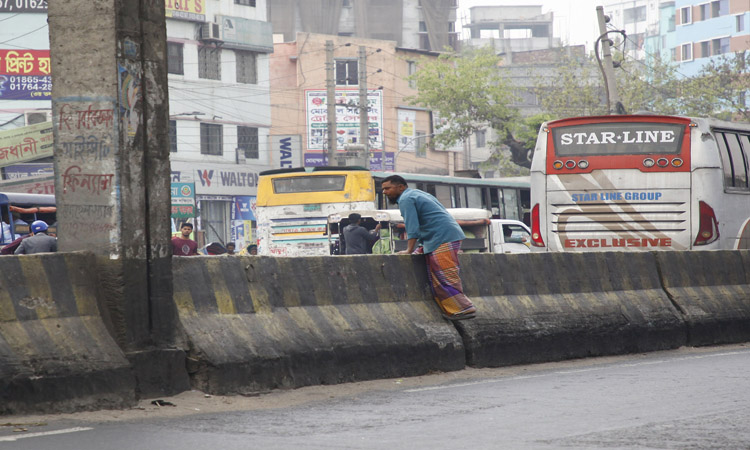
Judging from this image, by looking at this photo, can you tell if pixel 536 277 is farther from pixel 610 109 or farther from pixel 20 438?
pixel 610 109

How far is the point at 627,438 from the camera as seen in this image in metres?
5.58

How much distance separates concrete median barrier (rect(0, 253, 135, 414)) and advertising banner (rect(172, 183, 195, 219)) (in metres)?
23.3

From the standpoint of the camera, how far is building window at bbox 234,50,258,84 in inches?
2092

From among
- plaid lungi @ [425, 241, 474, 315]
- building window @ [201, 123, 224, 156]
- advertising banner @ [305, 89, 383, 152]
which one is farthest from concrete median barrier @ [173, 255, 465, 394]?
advertising banner @ [305, 89, 383, 152]

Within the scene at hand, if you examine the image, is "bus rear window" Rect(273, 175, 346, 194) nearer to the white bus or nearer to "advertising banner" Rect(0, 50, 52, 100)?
the white bus

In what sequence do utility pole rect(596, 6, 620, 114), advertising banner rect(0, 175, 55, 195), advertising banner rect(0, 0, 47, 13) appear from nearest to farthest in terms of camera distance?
advertising banner rect(0, 175, 55, 195), utility pole rect(596, 6, 620, 114), advertising banner rect(0, 0, 47, 13)

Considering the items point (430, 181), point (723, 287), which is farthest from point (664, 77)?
point (723, 287)

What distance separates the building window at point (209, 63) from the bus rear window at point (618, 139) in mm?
33374

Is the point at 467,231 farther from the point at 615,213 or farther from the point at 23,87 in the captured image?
the point at 23,87

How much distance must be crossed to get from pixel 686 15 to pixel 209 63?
56.7 meters

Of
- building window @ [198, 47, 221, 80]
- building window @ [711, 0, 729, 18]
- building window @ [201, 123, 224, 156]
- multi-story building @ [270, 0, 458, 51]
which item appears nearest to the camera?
building window @ [198, 47, 221, 80]

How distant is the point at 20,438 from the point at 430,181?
26.6 m

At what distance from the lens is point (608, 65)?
34812 millimetres

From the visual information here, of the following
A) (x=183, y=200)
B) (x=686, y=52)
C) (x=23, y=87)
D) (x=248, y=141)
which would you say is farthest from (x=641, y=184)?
(x=686, y=52)
